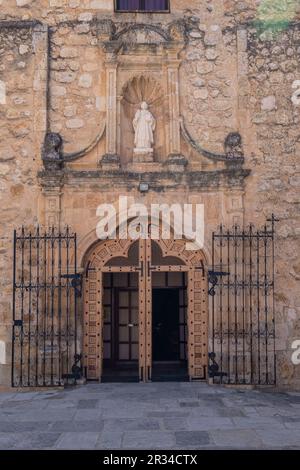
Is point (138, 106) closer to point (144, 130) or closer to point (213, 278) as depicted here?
point (144, 130)

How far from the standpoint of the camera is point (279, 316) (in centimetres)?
818

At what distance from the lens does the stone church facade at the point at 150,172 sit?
813 cm

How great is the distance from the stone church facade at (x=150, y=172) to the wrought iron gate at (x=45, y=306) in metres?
0.02

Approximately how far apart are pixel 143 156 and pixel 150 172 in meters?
0.30

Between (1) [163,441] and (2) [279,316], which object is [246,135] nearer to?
(2) [279,316]

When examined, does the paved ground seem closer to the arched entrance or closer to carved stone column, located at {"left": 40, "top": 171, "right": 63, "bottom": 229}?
the arched entrance

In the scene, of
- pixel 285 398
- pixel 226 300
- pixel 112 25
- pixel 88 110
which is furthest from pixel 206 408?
pixel 112 25

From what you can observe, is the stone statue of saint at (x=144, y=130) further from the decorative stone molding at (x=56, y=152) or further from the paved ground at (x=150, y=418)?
the paved ground at (x=150, y=418)

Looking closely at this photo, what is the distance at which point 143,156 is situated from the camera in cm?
845

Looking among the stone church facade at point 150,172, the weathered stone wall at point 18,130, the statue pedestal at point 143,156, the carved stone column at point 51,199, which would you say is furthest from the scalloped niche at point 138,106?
the weathered stone wall at point 18,130

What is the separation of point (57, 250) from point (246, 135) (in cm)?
350

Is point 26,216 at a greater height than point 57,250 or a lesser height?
greater

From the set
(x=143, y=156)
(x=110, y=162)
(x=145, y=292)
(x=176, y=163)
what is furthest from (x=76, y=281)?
(x=176, y=163)
